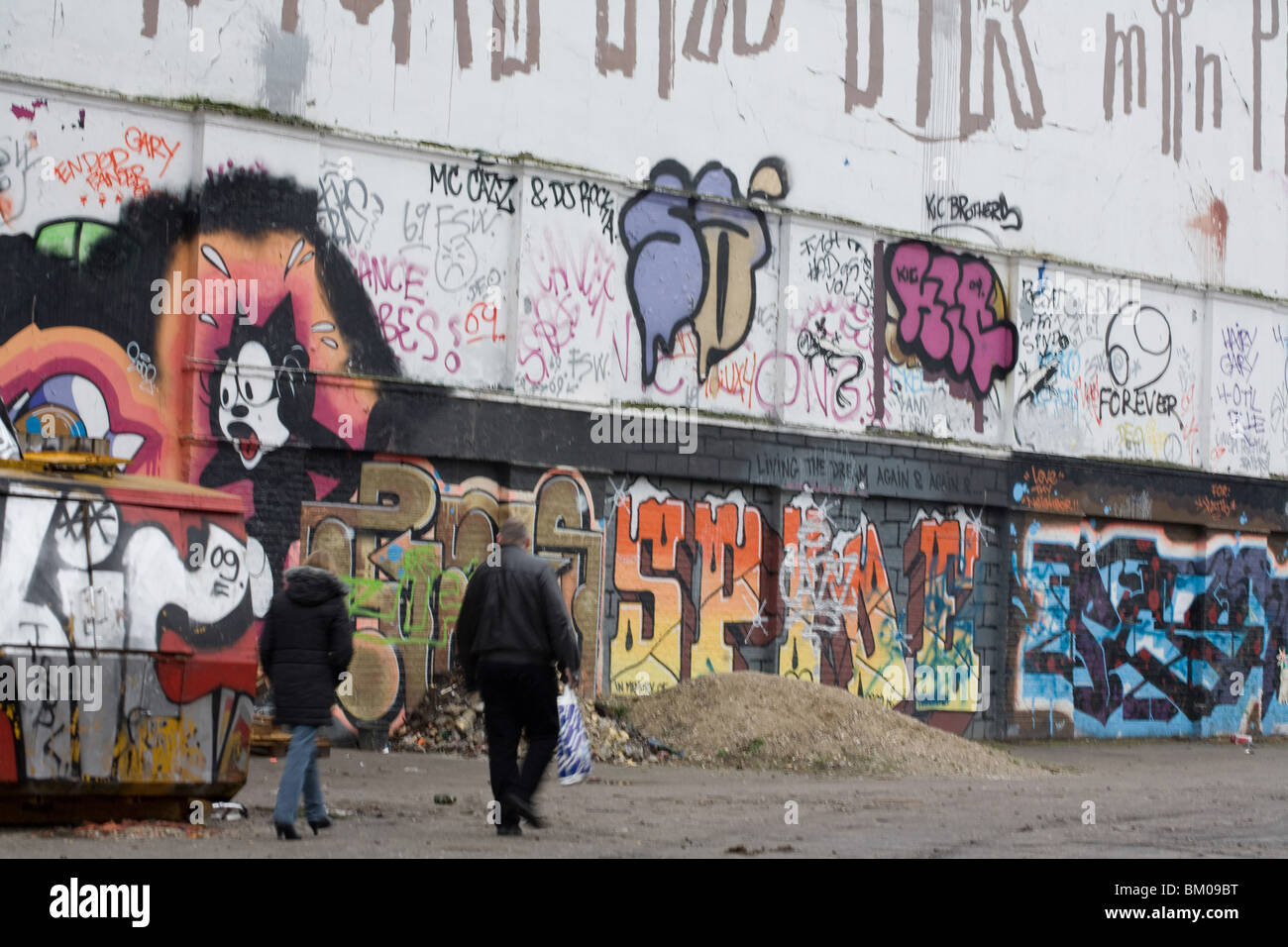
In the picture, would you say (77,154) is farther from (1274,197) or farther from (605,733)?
(1274,197)

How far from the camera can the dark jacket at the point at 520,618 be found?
34.6ft

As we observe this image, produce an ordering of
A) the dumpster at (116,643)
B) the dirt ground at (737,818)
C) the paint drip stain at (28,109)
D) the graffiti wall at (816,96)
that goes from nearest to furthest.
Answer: the dumpster at (116,643), the dirt ground at (737,818), the paint drip stain at (28,109), the graffiti wall at (816,96)

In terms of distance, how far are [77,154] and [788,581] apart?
9.60 m

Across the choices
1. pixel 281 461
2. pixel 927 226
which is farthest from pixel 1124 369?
pixel 281 461

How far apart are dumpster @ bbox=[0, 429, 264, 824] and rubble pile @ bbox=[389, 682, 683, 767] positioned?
707 centimetres

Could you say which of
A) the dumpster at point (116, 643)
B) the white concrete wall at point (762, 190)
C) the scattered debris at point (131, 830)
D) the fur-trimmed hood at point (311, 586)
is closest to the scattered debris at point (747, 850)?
the fur-trimmed hood at point (311, 586)

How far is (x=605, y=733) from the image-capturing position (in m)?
17.3

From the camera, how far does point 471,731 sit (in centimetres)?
1772

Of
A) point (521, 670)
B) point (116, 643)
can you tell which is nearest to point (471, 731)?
point (521, 670)

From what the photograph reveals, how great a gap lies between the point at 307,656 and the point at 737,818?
Answer: 3.63m

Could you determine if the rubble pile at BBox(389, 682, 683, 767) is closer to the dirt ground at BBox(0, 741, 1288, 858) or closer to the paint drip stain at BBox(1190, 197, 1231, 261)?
the dirt ground at BBox(0, 741, 1288, 858)

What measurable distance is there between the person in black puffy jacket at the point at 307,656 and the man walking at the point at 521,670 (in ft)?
2.86

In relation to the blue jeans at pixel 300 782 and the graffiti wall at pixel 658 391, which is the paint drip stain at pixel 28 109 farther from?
the blue jeans at pixel 300 782

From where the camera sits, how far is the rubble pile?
1708 cm
